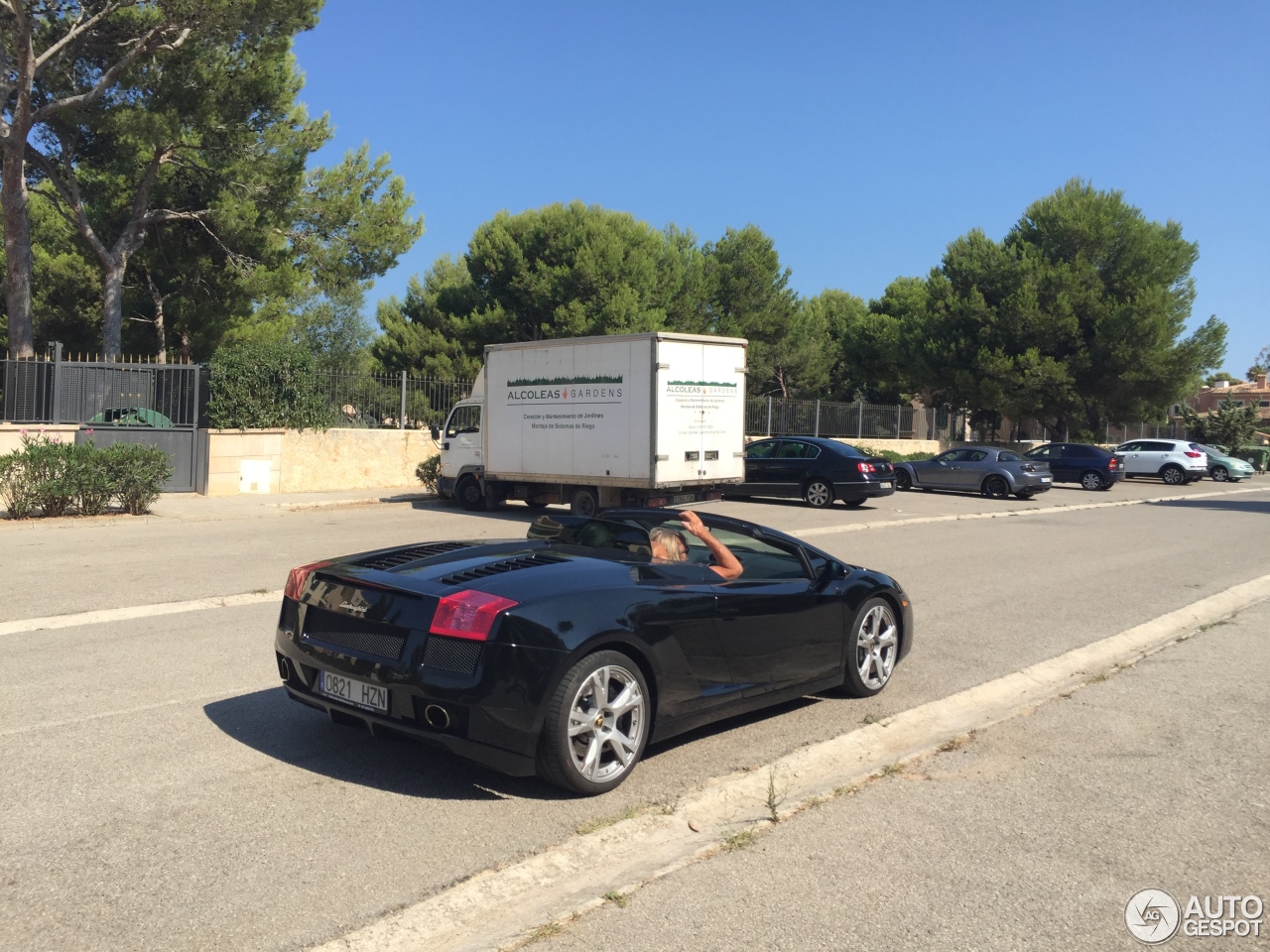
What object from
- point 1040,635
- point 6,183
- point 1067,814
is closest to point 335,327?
point 6,183

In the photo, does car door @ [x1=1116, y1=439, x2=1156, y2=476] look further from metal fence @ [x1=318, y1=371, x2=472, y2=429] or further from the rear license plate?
the rear license plate

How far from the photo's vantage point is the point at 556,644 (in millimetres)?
4422

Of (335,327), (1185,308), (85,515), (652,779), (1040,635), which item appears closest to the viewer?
(652,779)

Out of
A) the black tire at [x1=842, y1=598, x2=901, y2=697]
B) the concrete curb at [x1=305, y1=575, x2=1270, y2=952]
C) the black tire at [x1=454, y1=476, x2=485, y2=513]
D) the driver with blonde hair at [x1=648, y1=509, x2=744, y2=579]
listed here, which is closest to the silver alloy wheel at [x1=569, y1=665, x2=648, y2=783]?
the concrete curb at [x1=305, y1=575, x2=1270, y2=952]

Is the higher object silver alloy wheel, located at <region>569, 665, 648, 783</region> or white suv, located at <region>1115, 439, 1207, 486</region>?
white suv, located at <region>1115, 439, 1207, 486</region>

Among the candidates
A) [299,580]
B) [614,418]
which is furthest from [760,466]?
[299,580]

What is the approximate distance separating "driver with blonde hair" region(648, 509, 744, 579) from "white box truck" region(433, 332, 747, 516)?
1061 centimetres

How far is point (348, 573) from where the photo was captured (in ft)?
16.3

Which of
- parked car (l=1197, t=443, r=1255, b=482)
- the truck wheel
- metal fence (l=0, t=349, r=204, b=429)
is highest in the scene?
metal fence (l=0, t=349, r=204, b=429)

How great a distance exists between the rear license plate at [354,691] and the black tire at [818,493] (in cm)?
1859

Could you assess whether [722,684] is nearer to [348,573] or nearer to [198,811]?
[348,573]

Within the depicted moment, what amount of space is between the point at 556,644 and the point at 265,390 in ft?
61.9

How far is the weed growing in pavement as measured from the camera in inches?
165

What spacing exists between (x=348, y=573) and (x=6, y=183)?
2189cm
